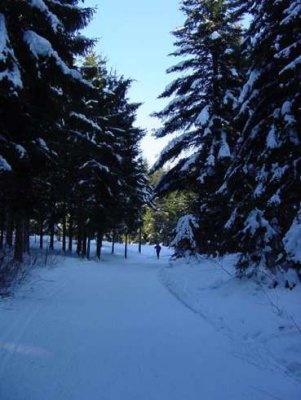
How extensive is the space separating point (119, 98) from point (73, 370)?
30.4 m

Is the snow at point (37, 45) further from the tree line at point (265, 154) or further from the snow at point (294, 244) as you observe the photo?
the snow at point (294, 244)

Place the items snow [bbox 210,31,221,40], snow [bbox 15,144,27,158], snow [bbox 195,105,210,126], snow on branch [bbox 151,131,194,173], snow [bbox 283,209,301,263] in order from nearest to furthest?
snow [bbox 283,209,301,263]
snow [bbox 15,144,27,158]
snow [bbox 195,105,210,126]
snow [bbox 210,31,221,40]
snow on branch [bbox 151,131,194,173]

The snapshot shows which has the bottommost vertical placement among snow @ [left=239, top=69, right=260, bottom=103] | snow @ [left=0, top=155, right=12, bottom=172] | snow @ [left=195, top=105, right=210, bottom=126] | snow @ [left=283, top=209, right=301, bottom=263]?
snow @ [left=283, top=209, right=301, bottom=263]

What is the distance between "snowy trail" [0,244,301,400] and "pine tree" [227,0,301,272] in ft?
8.56

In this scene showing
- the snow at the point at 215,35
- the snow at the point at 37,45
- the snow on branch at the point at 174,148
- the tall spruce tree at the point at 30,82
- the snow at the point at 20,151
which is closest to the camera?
the tall spruce tree at the point at 30,82

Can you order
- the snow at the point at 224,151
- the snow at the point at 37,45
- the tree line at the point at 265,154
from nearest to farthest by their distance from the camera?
the tree line at the point at 265,154, the snow at the point at 37,45, the snow at the point at 224,151

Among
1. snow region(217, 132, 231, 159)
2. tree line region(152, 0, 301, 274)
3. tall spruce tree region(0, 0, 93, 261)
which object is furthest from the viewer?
snow region(217, 132, 231, 159)

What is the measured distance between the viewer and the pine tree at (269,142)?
31.3 feet

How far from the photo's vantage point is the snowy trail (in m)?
5.21

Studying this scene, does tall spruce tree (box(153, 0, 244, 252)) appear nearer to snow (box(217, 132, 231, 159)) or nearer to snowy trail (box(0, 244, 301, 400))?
snow (box(217, 132, 231, 159))

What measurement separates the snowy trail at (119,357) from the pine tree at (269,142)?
8.56ft

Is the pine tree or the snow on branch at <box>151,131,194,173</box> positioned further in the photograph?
the snow on branch at <box>151,131,194,173</box>

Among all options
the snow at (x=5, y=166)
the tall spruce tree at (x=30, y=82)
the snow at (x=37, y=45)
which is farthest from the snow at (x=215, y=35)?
the snow at (x=5, y=166)

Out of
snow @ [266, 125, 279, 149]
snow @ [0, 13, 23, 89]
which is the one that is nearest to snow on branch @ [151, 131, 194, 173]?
snow @ [266, 125, 279, 149]
